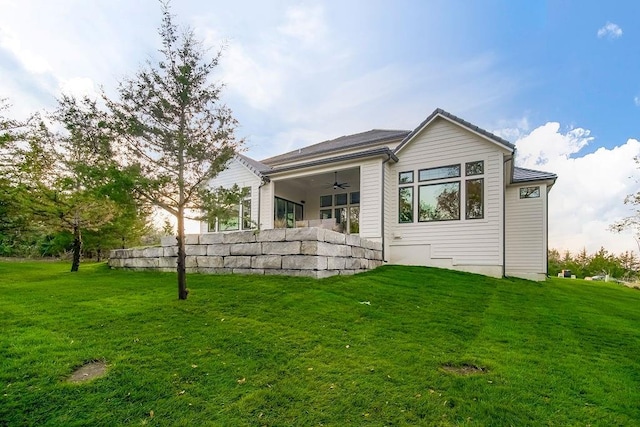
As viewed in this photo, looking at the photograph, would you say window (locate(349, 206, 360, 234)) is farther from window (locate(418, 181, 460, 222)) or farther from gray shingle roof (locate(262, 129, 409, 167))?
window (locate(418, 181, 460, 222))

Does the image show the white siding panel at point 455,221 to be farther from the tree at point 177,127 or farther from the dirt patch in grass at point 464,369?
the dirt patch in grass at point 464,369

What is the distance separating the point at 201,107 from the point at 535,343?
7346mm

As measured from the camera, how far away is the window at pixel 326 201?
17.4 meters

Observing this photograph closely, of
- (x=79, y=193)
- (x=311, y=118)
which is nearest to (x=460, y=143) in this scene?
(x=311, y=118)

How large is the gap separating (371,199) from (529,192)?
21.3 ft

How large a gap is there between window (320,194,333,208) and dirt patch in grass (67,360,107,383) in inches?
556

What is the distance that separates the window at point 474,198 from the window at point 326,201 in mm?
7533

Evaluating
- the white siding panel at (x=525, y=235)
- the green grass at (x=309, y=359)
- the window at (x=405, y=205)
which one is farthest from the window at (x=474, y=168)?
the green grass at (x=309, y=359)

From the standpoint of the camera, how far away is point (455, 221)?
11.5 m

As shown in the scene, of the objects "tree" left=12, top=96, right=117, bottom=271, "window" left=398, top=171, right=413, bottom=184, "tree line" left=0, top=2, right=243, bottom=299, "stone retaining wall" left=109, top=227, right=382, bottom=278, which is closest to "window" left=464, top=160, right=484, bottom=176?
"window" left=398, top=171, right=413, bottom=184

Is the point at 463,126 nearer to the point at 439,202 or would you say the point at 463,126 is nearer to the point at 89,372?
the point at 439,202

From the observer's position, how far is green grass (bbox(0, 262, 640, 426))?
2.99 m

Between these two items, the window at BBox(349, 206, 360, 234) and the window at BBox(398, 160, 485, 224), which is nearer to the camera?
the window at BBox(398, 160, 485, 224)

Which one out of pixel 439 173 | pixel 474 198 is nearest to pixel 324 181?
pixel 439 173
